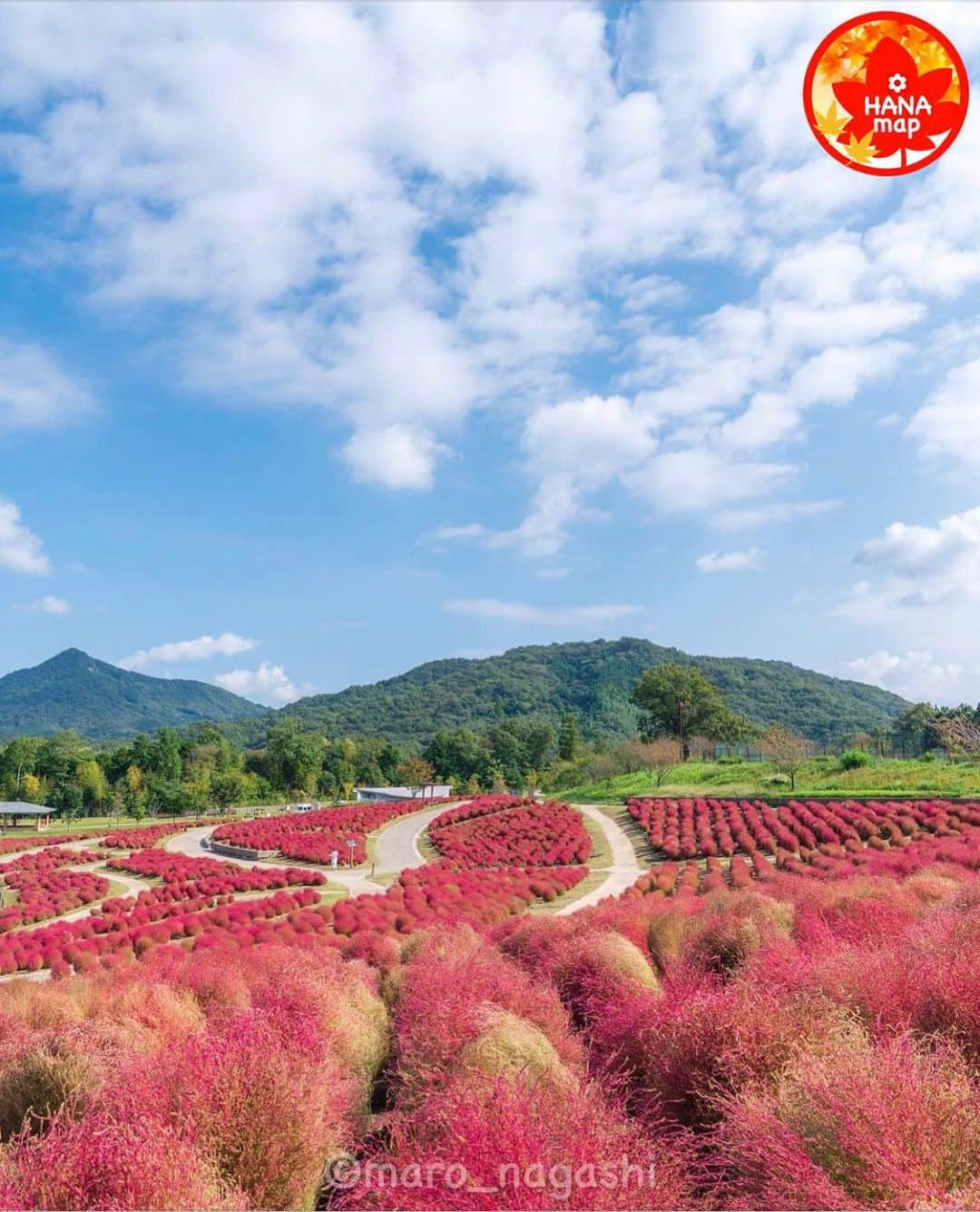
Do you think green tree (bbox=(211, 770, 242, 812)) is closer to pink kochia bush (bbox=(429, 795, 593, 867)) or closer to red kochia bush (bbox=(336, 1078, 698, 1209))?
pink kochia bush (bbox=(429, 795, 593, 867))

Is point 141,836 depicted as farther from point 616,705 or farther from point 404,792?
point 616,705

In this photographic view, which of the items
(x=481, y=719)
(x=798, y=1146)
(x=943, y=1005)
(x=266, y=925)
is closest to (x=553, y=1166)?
(x=798, y=1146)

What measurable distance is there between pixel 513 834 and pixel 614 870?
39.9 ft

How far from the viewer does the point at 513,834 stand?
40281mm

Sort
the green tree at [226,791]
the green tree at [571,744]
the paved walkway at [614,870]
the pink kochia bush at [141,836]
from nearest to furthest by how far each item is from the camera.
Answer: the paved walkway at [614,870] < the pink kochia bush at [141,836] < the green tree at [226,791] < the green tree at [571,744]

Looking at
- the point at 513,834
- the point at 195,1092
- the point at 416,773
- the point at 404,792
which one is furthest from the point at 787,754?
the point at 404,792

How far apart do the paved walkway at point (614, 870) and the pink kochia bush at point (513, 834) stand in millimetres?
1350

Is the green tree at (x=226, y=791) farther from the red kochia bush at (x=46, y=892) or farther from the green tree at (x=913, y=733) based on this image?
the green tree at (x=913, y=733)

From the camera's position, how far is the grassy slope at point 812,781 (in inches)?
1464

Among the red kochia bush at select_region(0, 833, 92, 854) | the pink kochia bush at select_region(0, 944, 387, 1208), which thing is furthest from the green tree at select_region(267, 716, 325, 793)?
the pink kochia bush at select_region(0, 944, 387, 1208)

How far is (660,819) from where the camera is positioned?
1500 inches

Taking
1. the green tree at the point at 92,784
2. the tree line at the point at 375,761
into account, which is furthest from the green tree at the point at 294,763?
the green tree at the point at 92,784

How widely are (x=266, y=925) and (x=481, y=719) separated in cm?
15951

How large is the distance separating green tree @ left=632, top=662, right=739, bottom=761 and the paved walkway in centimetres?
3854
